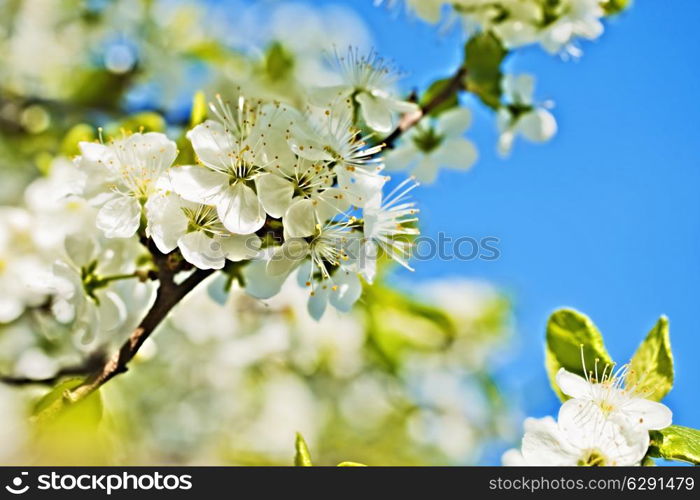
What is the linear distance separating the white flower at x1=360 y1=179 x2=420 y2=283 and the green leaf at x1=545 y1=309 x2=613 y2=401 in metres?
0.22

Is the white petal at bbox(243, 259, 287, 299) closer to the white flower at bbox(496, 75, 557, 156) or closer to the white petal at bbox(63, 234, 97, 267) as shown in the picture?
the white petal at bbox(63, 234, 97, 267)

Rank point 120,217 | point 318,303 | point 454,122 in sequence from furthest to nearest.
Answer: point 454,122, point 318,303, point 120,217

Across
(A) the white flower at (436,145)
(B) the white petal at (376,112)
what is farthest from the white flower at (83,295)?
(A) the white flower at (436,145)

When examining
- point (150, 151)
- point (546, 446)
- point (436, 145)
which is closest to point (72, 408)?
point (150, 151)

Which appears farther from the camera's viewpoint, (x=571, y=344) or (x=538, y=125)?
A: (x=538, y=125)

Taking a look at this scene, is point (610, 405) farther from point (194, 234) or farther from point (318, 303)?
point (194, 234)

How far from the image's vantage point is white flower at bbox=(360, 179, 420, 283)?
2.99ft

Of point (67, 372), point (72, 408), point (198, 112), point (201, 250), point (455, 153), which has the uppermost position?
point (455, 153)

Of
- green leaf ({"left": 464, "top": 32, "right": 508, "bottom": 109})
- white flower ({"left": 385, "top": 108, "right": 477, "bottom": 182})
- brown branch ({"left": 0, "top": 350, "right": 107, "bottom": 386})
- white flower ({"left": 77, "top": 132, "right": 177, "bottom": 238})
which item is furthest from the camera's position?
white flower ({"left": 385, "top": 108, "right": 477, "bottom": 182})

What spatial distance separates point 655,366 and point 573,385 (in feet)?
0.44

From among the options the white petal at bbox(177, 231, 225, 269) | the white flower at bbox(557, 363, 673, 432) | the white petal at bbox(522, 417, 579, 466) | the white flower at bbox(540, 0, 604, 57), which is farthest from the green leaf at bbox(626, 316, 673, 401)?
the white flower at bbox(540, 0, 604, 57)

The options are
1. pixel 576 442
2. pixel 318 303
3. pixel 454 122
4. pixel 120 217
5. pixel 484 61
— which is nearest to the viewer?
pixel 576 442

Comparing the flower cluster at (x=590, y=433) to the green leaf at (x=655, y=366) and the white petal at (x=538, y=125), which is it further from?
the white petal at (x=538, y=125)

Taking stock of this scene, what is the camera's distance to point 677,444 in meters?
0.86
